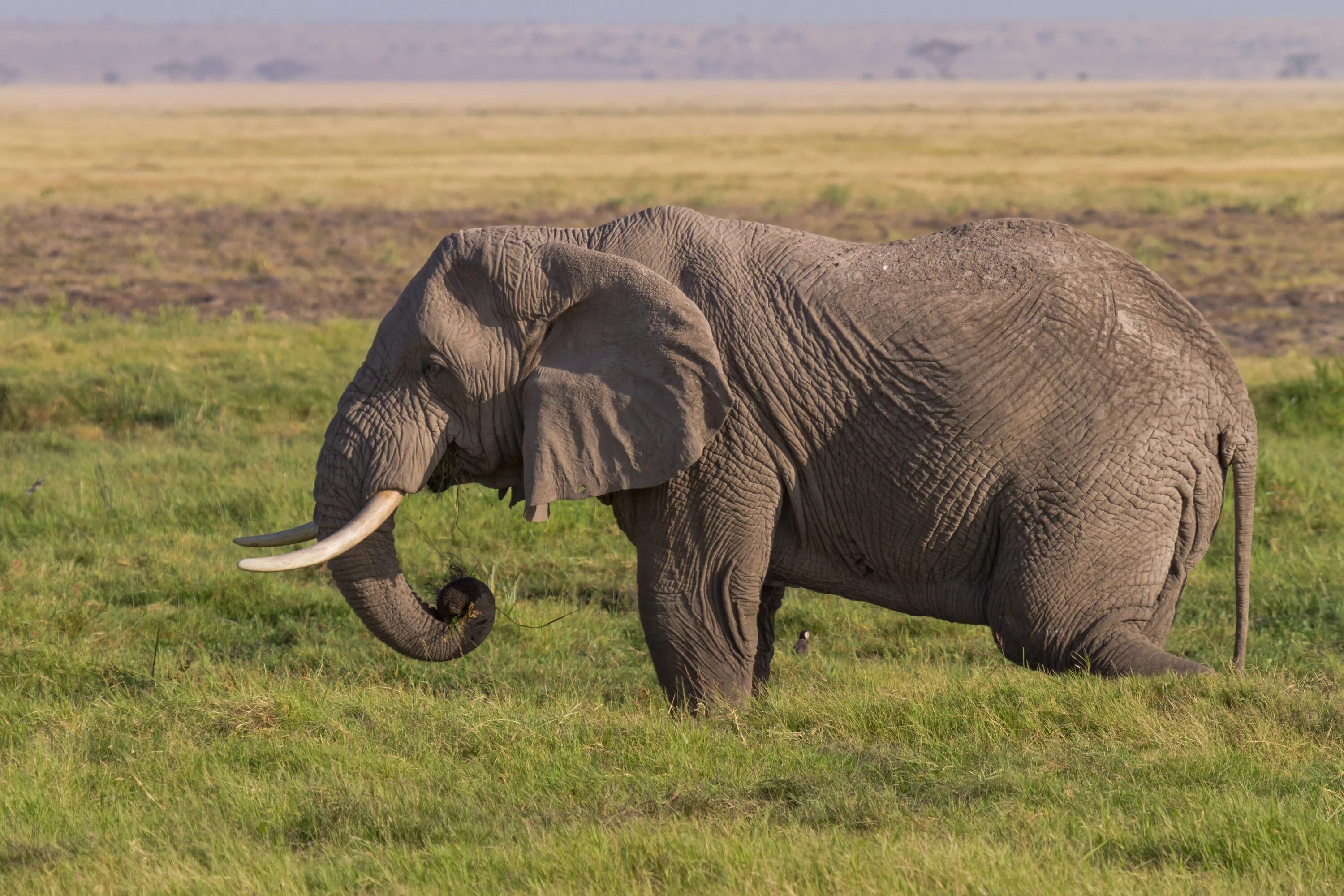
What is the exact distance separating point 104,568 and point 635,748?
436 cm

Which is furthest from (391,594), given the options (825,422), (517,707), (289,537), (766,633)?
(825,422)

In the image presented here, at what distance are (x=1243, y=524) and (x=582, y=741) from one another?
2.53 metres

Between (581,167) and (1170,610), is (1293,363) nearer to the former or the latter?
(1170,610)

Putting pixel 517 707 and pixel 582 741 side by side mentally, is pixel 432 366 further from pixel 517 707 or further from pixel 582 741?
pixel 582 741

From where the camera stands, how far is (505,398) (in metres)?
5.54

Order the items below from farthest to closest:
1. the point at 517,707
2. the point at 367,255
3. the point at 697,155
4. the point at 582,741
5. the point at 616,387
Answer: the point at 697,155 → the point at 367,255 → the point at 517,707 → the point at 616,387 → the point at 582,741

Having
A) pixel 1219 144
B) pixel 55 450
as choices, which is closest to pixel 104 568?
pixel 55 450

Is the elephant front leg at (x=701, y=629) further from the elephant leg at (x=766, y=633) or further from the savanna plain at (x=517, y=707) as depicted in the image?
the elephant leg at (x=766, y=633)

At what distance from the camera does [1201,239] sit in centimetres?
2734

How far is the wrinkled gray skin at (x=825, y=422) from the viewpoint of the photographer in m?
5.28


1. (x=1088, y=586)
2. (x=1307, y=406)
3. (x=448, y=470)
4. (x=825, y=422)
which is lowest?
(x=1307, y=406)

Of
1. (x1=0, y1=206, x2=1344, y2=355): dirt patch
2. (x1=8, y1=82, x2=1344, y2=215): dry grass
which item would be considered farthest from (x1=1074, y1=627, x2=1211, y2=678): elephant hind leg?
(x1=8, y1=82, x2=1344, y2=215): dry grass

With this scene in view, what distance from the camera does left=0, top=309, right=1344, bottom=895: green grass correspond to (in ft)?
13.0

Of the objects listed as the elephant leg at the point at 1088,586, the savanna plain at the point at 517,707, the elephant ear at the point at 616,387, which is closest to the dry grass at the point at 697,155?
the savanna plain at the point at 517,707
